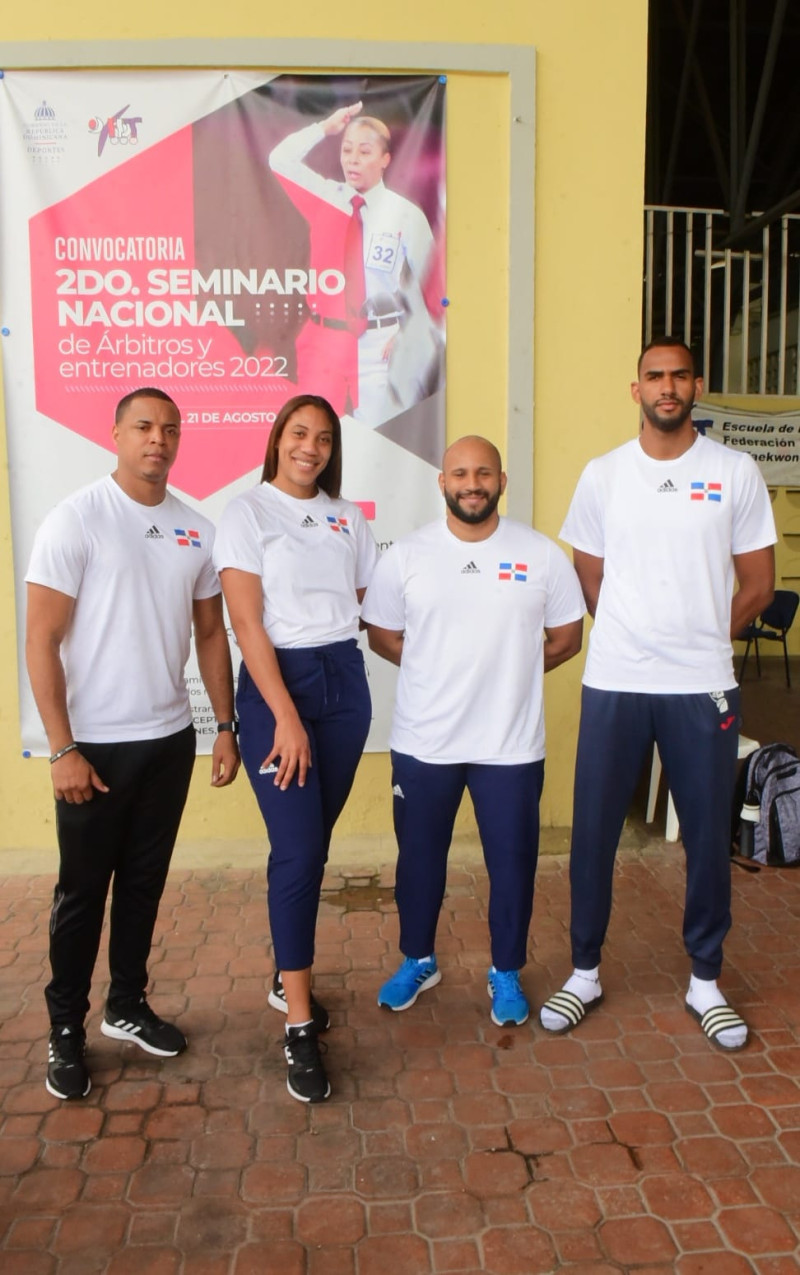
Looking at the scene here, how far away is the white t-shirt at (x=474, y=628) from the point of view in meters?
2.90

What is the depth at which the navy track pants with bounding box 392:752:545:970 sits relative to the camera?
9.83ft

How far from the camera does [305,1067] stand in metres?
2.70

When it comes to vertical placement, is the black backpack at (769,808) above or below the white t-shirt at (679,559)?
below

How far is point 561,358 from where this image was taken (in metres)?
4.38

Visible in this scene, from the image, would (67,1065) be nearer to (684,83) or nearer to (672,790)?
(672,790)

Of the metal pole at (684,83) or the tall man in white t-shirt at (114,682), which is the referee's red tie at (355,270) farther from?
the metal pole at (684,83)

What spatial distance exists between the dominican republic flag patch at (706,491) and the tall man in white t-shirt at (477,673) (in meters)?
0.43

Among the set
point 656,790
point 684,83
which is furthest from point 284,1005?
point 684,83

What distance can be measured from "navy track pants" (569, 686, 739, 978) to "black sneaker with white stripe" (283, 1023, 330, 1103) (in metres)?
0.93

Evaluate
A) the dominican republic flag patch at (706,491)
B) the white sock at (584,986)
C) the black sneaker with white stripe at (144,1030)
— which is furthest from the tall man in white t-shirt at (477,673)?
the black sneaker with white stripe at (144,1030)

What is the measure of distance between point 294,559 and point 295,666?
0.30m

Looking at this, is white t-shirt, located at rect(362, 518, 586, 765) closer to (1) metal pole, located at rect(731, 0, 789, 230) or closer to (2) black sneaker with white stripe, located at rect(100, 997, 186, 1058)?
(2) black sneaker with white stripe, located at rect(100, 997, 186, 1058)

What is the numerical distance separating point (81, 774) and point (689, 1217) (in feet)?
5.89

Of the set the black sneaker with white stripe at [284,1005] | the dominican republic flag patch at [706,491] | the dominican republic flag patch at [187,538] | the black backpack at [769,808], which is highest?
the dominican republic flag patch at [706,491]
